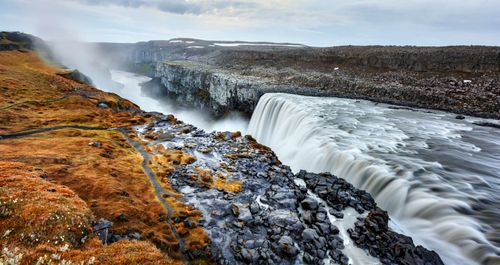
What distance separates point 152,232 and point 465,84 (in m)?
51.2

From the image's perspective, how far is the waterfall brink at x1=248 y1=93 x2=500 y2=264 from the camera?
1419 cm

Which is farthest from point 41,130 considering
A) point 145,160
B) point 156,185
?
point 156,185

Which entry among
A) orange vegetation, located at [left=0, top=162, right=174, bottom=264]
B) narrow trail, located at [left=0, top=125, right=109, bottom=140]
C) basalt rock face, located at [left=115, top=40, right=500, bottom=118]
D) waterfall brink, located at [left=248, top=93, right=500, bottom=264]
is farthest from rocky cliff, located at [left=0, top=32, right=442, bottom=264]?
basalt rock face, located at [left=115, top=40, right=500, bottom=118]

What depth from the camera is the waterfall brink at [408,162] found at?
14188 mm

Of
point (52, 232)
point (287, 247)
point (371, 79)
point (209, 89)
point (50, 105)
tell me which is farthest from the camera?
point (209, 89)

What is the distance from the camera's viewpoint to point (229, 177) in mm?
21562

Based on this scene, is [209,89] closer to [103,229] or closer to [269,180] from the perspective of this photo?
[269,180]

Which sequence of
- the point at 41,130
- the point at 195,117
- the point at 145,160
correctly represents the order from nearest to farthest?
the point at 145,160, the point at 41,130, the point at 195,117

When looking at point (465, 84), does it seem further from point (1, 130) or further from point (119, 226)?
point (1, 130)

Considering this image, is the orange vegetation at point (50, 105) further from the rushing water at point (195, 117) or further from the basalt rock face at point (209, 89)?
the rushing water at point (195, 117)

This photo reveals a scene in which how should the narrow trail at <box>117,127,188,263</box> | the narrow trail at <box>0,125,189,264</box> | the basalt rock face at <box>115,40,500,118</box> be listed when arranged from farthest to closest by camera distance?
the basalt rock face at <box>115,40,500,118</box> < the narrow trail at <box>0,125,189,264</box> < the narrow trail at <box>117,127,188,263</box>

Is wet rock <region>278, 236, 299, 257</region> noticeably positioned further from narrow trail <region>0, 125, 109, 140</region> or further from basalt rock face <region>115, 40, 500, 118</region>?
basalt rock face <region>115, 40, 500, 118</region>

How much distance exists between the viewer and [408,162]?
856 inches

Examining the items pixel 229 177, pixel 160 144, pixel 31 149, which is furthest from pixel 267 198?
pixel 31 149
